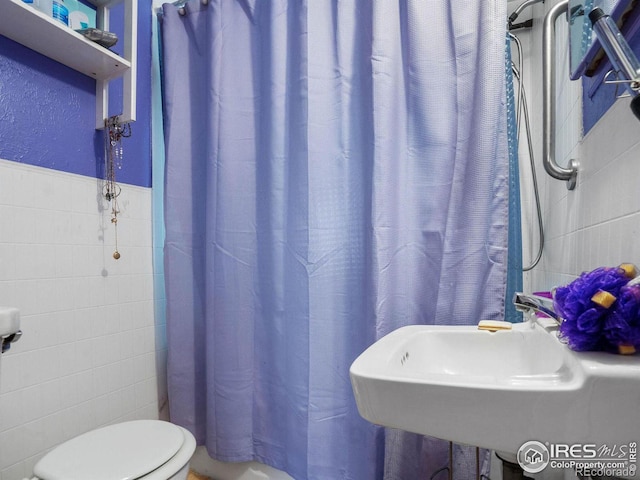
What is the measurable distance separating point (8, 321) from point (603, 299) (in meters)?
1.12

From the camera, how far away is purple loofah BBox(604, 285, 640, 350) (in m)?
0.45

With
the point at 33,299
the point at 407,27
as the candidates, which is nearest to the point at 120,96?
the point at 33,299

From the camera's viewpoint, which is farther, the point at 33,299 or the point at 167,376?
the point at 167,376

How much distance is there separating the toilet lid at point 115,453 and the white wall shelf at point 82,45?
978 mm

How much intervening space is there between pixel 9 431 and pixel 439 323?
49.8 inches

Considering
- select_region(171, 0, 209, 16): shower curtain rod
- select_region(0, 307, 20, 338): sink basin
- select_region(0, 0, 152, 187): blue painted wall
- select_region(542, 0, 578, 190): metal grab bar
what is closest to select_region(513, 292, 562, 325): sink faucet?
select_region(542, 0, 578, 190): metal grab bar

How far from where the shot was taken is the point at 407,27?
1100 mm

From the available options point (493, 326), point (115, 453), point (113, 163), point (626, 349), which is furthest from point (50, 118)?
point (626, 349)

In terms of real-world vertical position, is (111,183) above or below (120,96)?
below

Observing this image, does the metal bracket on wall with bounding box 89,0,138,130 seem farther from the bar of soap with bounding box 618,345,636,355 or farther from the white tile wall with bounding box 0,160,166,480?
the bar of soap with bounding box 618,345,636,355

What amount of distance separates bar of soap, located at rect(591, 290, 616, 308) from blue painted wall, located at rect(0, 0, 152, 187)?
143cm

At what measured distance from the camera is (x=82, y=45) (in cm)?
110

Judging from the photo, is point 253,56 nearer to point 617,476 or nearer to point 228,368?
point 228,368

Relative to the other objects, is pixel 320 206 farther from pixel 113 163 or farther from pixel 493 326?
pixel 113 163
